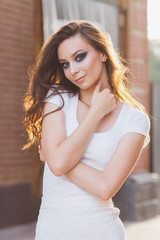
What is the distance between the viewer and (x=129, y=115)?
231cm

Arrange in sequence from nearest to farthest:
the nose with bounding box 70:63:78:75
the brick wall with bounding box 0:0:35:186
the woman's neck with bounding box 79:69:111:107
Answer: the nose with bounding box 70:63:78:75 < the woman's neck with bounding box 79:69:111:107 < the brick wall with bounding box 0:0:35:186

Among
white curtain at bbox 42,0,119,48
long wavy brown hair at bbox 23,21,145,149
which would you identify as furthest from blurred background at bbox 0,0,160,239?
long wavy brown hair at bbox 23,21,145,149

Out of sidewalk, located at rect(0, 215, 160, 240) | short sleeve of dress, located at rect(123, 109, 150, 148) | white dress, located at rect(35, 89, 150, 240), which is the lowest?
sidewalk, located at rect(0, 215, 160, 240)

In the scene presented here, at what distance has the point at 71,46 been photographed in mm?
2275

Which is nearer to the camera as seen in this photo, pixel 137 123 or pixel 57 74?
pixel 137 123

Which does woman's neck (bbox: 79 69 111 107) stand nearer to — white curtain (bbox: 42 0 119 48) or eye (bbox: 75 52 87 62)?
eye (bbox: 75 52 87 62)

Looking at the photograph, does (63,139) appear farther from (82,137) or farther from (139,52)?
(139,52)

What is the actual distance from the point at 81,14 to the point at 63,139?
13.5 ft

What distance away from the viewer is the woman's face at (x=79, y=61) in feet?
7.40

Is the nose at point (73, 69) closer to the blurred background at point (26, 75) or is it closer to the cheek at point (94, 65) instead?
the cheek at point (94, 65)

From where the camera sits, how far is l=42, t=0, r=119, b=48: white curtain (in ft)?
18.2

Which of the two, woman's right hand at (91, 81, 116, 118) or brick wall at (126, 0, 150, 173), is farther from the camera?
brick wall at (126, 0, 150, 173)

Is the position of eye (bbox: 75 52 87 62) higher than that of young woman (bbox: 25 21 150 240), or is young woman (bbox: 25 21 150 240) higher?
eye (bbox: 75 52 87 62)

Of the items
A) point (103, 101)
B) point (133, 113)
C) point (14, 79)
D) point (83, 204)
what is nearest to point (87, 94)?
point (103, 101)
